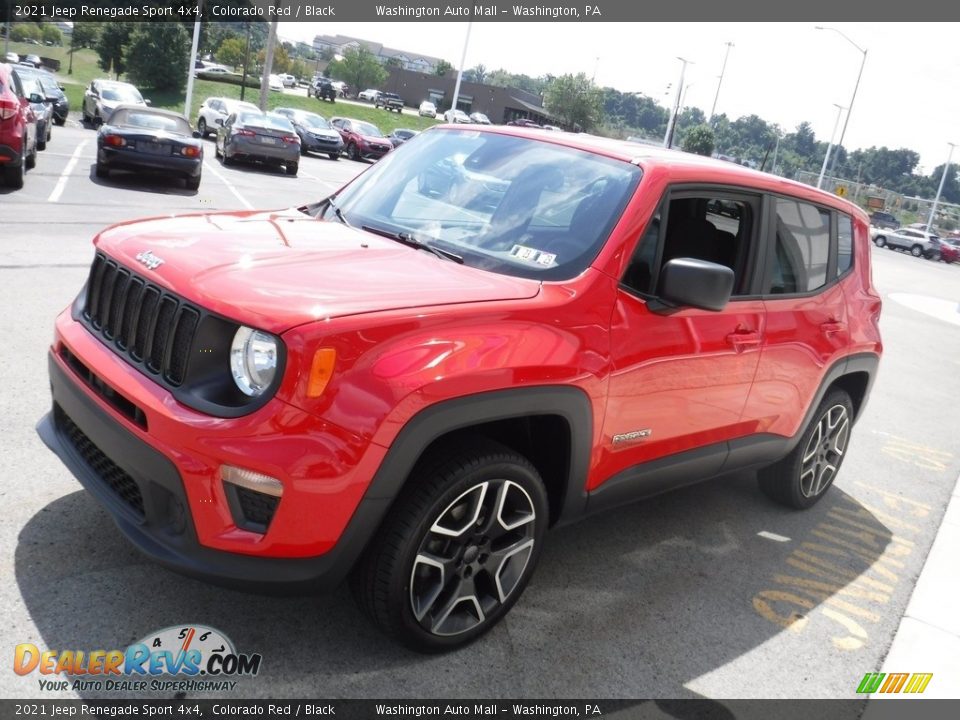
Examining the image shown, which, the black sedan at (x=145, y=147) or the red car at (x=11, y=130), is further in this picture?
the black sedan at (x=145, y=147)

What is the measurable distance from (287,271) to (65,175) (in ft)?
42.9

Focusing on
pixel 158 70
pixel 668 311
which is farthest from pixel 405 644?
pixel 158 70

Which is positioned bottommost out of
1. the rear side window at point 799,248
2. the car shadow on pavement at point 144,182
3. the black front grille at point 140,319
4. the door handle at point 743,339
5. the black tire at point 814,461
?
the car shadow on pavement at point 144,182

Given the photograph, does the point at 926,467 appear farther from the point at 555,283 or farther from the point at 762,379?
the point at 555,283

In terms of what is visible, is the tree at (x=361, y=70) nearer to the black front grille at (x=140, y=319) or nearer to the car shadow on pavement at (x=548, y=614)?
the car shadow on pavement at (x=548, y=614)

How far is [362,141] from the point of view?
106 feet

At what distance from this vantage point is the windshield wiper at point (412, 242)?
11.0 ft

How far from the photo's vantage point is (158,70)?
190 ft

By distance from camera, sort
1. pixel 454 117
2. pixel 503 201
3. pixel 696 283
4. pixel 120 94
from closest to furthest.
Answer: pixel 696 283 → pixel 503 201 → pixel 120 94 → pixel 454 117

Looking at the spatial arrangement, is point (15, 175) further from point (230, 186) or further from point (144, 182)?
point (230, 186)

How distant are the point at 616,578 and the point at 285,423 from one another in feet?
6.68

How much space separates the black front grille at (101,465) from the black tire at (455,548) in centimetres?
77

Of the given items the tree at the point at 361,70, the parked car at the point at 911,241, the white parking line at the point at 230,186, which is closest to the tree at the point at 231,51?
the tree at the point at 361,70

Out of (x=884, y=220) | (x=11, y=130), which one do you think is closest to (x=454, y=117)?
(x=884, y=220)
